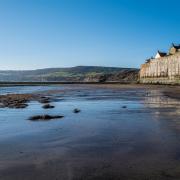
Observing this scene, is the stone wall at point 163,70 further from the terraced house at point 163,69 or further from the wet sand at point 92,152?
the wet sand at point 92,152

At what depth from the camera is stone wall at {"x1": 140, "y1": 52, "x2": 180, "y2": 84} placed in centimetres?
7148

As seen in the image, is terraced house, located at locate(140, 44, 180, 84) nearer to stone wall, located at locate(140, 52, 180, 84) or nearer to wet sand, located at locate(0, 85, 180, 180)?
stone wall, located at locate(140, 52, 180, 84)

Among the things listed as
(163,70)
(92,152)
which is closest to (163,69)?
(163,70)

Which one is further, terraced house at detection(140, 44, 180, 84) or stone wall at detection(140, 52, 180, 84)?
terraced house at detection(140, 44, 180, 84)

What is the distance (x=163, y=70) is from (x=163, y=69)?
30 cm

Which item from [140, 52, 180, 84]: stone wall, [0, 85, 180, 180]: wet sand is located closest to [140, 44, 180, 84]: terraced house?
[140, 52, 180, 84]: stone wall

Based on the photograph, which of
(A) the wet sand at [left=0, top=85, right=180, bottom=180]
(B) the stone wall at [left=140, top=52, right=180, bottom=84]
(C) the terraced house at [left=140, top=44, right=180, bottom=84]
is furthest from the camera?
(C) the terraced house at [left=140, top=44, right=180, bottom=84]

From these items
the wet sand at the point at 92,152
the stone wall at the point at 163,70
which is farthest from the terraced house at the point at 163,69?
the wet sand at the point at 92,152

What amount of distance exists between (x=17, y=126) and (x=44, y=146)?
403cm

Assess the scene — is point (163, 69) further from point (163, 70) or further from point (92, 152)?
point (92, 152)

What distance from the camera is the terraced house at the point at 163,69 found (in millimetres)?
71812

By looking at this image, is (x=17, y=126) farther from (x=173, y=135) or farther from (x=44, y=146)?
(x=173, y=135)

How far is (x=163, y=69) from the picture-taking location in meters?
81.2

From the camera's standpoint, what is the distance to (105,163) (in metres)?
6.39
